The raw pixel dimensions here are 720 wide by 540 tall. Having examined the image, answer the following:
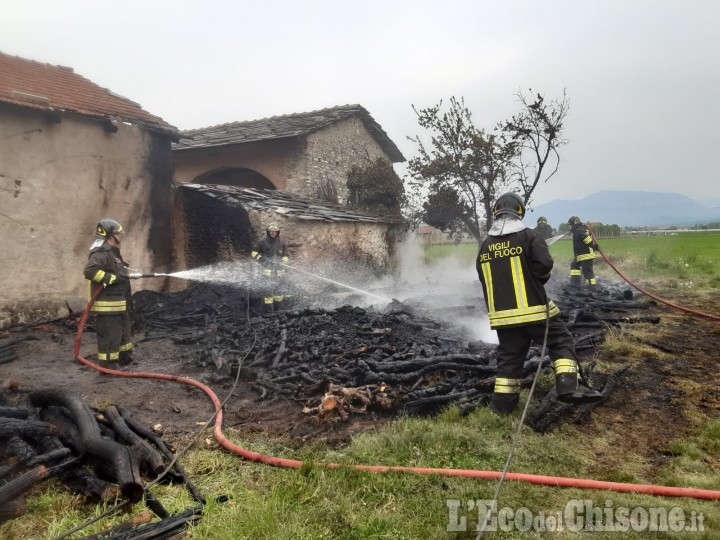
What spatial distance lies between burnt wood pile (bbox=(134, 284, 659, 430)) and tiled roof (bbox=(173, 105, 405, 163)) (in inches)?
303

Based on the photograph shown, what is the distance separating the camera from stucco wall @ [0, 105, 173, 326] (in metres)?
9.29

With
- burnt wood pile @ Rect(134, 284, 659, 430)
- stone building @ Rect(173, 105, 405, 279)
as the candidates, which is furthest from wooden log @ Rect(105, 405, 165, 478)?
stone building @ Rect(173, 105, 405, 279)

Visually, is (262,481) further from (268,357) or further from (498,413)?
(268,357)

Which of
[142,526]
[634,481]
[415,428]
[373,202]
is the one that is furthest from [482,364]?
[373,202]

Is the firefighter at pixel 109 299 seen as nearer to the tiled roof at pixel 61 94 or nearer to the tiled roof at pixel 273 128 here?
the tiled roof at pixel 61 94

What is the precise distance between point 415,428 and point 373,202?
15237mm

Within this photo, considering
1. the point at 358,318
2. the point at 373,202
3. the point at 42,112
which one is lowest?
the point at 358,318

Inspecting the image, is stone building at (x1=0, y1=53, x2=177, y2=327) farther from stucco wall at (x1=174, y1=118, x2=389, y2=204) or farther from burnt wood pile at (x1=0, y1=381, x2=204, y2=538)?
burnt wood pile at (x1=0, y1=381, x2=204, y2=538)

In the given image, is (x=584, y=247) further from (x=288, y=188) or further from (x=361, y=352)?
(x=288, y=188)

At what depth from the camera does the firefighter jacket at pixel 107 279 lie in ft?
Result: 22.2

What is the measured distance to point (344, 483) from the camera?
331 centimetres

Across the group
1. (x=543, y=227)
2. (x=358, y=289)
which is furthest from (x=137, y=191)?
(x=543, y=227)

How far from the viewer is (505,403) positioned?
4.57 meters

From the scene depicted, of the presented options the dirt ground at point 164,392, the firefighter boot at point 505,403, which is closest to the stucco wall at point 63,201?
the dirt ground at point 164,392
